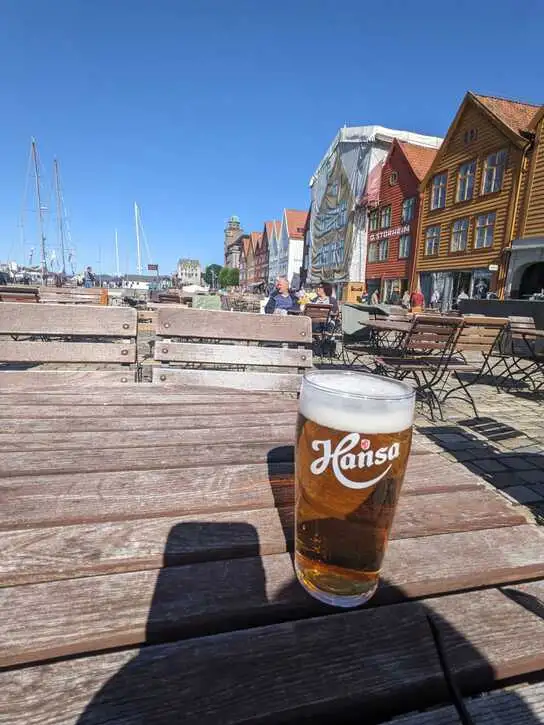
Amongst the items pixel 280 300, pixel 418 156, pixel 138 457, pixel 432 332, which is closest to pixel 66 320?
pixel 138 457

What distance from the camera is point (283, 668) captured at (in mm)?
528

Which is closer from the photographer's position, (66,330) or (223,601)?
(223,601)

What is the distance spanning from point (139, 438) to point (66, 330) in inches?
46.4

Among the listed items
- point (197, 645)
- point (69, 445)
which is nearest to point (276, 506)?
point (197, 645)

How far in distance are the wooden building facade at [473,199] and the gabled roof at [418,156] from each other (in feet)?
4.46

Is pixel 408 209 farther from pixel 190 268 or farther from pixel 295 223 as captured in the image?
pixel 190 268

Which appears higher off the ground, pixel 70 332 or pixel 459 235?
pixel 459 235

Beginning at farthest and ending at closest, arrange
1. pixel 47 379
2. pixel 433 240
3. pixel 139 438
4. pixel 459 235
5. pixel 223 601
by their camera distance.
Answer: pixel 433 240
pixel 459 235
pixel 47 379
pixel 139 438
pixel 223 601

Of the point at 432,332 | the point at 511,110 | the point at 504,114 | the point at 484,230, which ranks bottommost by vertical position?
the point at 432,332

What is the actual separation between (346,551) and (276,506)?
0.95 feet

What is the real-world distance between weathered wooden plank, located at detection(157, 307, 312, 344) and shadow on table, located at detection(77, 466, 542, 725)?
1.68 m

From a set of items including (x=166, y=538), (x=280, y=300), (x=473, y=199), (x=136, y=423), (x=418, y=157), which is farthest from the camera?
(x=418, y=157)

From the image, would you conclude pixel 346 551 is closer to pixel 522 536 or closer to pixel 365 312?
pixel 522 536

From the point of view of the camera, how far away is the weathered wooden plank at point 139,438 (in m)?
1.15
